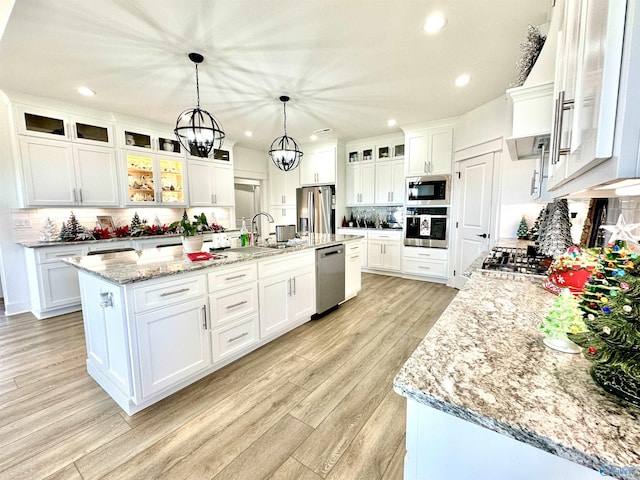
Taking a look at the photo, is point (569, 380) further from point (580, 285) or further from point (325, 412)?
point (325, 412)

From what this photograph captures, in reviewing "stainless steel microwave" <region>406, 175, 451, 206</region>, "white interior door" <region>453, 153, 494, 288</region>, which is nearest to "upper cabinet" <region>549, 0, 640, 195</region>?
"white interior door" <region>453, 153, 494, 288</region>

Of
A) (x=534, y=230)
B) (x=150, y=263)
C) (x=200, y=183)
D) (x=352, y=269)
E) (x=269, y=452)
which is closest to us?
(x=269, y=452)

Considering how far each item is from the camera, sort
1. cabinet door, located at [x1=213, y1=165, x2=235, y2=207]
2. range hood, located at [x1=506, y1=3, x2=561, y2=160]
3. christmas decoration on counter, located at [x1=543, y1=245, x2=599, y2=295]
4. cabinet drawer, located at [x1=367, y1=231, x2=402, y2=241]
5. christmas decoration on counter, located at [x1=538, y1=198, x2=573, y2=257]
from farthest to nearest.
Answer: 1. cabinet door, located at [x1=213, y1=165, x2=235, y2=207]
2. cabinet drawer, located at [x1=367, y1=231, x2=402, y2=241]
3. christmas decoration on counter, located at [x1=538, y1=198, x2=573, y2=257]
4. range hood, located at [x1=506, y1=3, x2=561, y2=160]
5. christmas decoration on counter, located at [x1=543, y1=245, x2=599, y2=295]

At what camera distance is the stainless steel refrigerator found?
18.9 feet

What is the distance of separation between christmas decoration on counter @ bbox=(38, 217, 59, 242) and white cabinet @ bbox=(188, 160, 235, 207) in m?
1.86

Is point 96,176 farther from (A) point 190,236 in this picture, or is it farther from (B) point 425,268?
(B) point 425,268

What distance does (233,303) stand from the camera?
2.26 meters

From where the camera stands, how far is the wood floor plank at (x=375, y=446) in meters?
1.39

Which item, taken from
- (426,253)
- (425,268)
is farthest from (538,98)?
(425,268)

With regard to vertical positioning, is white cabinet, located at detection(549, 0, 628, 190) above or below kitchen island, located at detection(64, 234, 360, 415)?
above

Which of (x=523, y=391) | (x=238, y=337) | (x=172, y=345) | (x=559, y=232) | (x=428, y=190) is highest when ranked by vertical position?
(x=428, y=190)

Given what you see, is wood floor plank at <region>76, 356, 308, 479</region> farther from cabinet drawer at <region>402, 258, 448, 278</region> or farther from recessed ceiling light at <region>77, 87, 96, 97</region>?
recessed ceiling light at <region>77, 87, 96, 97</region>

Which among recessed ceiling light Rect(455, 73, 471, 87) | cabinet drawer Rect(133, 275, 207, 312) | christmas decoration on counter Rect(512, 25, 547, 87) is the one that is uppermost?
recessed ceiling light Rect(455, 73, 471, 87)

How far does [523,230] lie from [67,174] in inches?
235
